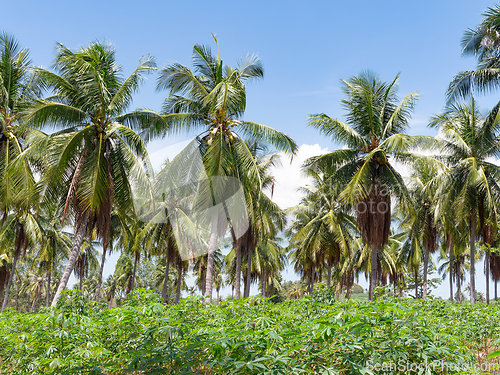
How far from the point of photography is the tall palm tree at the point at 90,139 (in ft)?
37.7

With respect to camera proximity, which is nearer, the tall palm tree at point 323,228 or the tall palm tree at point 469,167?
the tall palm tree at point 469,167

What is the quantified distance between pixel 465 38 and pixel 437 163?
5687 mm

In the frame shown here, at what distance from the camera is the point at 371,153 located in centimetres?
1475

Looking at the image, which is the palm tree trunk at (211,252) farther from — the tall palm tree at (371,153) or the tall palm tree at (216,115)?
the tall palm tree at (371,153)

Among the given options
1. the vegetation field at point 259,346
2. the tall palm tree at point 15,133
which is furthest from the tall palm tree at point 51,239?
the vegetation field at point 259,346

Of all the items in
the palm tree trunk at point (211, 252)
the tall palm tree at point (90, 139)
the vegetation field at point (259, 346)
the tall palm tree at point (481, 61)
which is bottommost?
the vegetation field at point (259, 346)

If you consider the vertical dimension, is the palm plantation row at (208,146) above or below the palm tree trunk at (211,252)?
above

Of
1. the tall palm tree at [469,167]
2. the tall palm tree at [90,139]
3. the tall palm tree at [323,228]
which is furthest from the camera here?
the tall palm tree at [323,228]

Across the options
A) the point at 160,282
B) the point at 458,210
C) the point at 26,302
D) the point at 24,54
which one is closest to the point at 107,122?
the point at 24,54

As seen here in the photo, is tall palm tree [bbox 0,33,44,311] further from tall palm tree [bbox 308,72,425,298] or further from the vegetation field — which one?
tall palm tree [bbox 308,72,425,298]

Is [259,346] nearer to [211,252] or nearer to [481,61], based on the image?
[211,252]

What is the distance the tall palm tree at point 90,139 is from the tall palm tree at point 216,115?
136 cm

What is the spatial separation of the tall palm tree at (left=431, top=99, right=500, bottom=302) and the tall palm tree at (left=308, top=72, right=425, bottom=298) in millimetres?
2384

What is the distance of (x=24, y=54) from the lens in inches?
544
